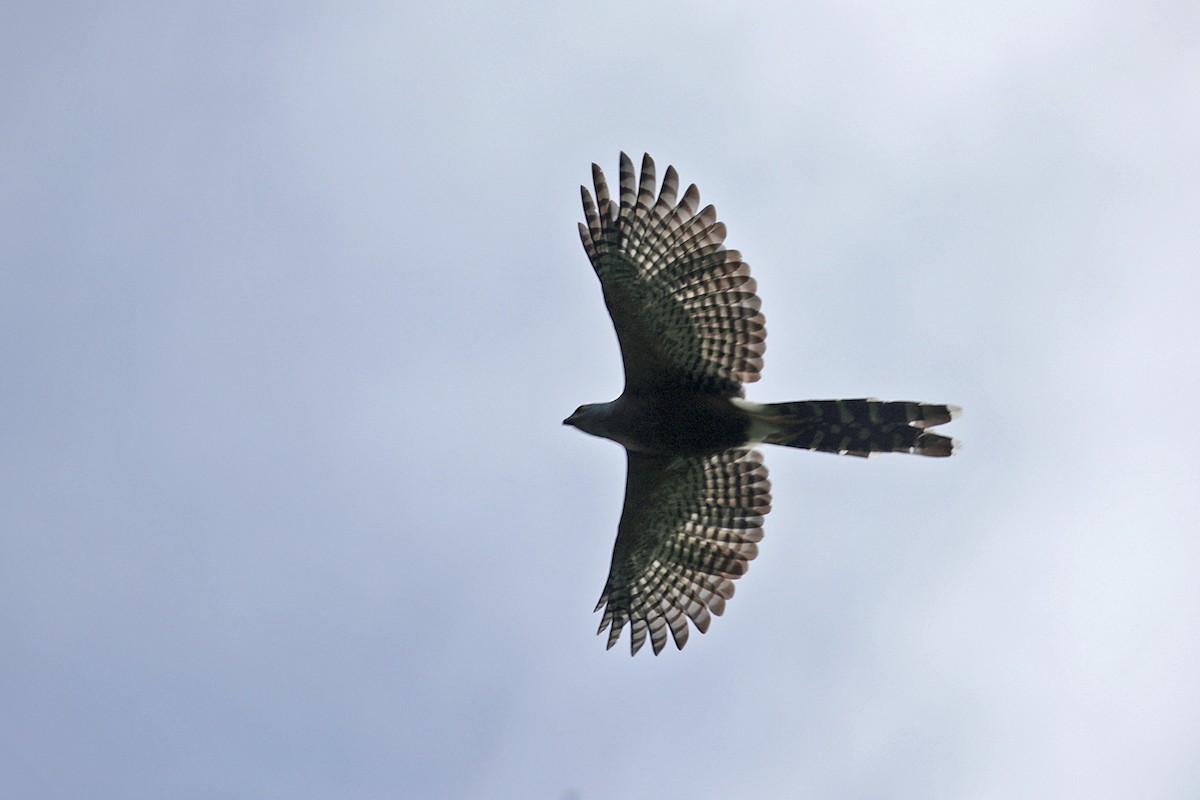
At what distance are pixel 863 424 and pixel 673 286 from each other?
2254 millimetres

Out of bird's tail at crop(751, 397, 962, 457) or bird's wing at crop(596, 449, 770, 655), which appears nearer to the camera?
bird's tail at crop(751, 397, 962, 457)

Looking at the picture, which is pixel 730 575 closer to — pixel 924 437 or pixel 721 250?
pixel 924 437

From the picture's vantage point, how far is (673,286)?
520 inches

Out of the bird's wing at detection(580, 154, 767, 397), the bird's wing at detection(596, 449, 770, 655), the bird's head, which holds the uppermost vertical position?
the bird's wing at detection(580, 154, 767, 397)

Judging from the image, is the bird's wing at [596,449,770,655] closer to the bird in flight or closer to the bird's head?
the bird in flight

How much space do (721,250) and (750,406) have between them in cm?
157

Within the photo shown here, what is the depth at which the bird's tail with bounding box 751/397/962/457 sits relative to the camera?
12969mm

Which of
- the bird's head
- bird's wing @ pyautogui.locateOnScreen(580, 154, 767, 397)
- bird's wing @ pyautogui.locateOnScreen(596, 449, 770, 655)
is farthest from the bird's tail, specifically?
the bird's head

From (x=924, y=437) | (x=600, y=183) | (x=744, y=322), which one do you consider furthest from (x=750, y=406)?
(x=600, y=183)

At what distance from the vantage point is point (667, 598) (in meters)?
14.8

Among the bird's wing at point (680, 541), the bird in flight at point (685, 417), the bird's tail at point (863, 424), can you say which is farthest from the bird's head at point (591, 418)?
the bird's tail at point (863, 424)

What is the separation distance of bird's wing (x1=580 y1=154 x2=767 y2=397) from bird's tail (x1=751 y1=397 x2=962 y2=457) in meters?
0.56

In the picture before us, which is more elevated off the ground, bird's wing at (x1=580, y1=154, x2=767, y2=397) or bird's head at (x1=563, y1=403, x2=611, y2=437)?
bird's wing at (x1=580, y1=154, x2=767, y2=397)

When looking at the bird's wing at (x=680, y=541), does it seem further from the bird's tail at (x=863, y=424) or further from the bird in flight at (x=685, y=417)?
the bird's tail at (x=863, y=424)
